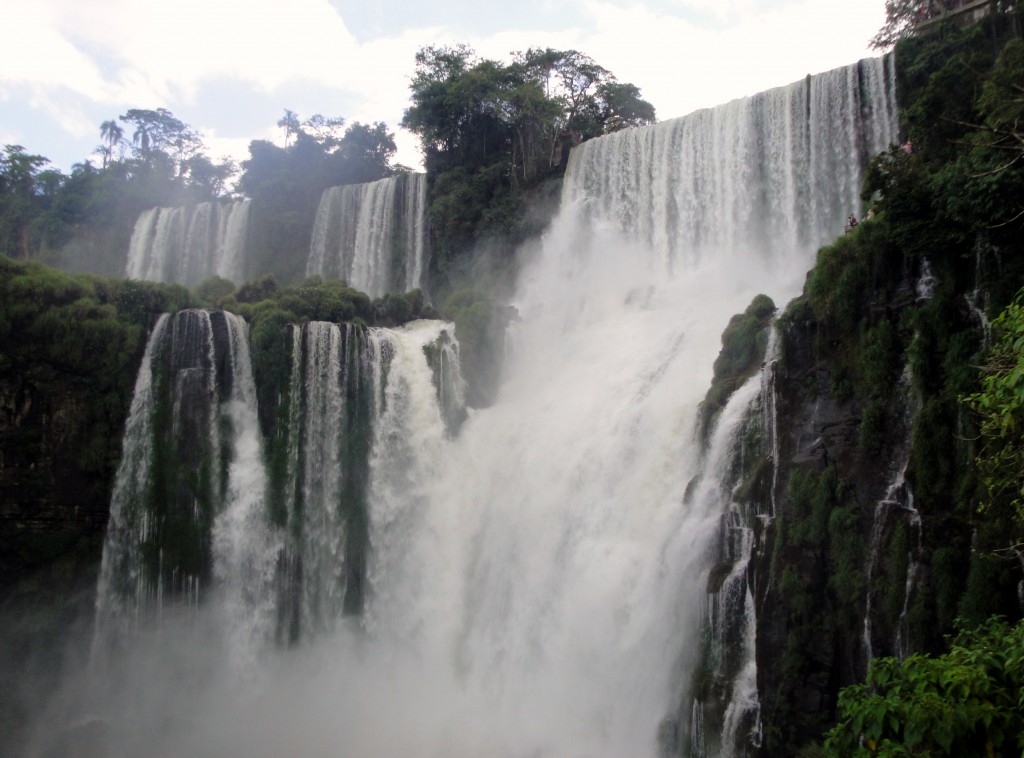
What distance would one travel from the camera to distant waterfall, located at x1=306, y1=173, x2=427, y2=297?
31.9 meters

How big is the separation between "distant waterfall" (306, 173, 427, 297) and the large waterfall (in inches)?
348

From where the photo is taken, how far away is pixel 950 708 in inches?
235

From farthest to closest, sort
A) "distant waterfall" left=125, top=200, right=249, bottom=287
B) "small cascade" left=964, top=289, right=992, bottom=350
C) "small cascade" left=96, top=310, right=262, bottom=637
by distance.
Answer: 1. "distant waterfall" left=125, top=200, right=249, bottom=287
2. "small cascade" left=96, top=310, right=262, bottom=637
3. "small cascade" left=964, top=289, right=992, bottom=350

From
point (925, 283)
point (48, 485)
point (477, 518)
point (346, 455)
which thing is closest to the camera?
point (925, 283)

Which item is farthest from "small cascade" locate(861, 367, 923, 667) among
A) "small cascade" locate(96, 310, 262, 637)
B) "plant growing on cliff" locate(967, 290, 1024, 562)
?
"small cascade" locate(96, 310, 262, 637)

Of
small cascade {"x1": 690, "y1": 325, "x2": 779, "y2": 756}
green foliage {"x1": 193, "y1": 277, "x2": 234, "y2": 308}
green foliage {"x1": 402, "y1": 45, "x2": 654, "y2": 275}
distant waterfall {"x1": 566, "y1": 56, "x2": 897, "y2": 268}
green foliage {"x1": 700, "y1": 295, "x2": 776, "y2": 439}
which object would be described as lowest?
small cascade {"x1": 690, "y1": 325, "x2": 779, "y2": 756}

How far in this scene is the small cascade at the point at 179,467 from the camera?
1944cm

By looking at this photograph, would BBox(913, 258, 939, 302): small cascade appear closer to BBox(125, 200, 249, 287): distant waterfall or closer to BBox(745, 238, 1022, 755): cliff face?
BBox(745, 238, 1022, 755): cliff face

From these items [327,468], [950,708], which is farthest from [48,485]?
[950,708]

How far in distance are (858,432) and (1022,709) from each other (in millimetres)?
7286

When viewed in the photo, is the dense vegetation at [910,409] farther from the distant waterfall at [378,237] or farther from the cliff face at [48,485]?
the distant waterfall at [378,237]

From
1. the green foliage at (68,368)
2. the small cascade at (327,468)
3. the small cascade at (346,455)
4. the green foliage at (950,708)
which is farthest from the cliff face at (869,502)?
the green foliage at (68,368)

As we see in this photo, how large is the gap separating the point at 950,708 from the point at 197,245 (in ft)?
115

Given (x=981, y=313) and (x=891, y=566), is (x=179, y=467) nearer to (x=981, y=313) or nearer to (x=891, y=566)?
(x=891, y=566)
